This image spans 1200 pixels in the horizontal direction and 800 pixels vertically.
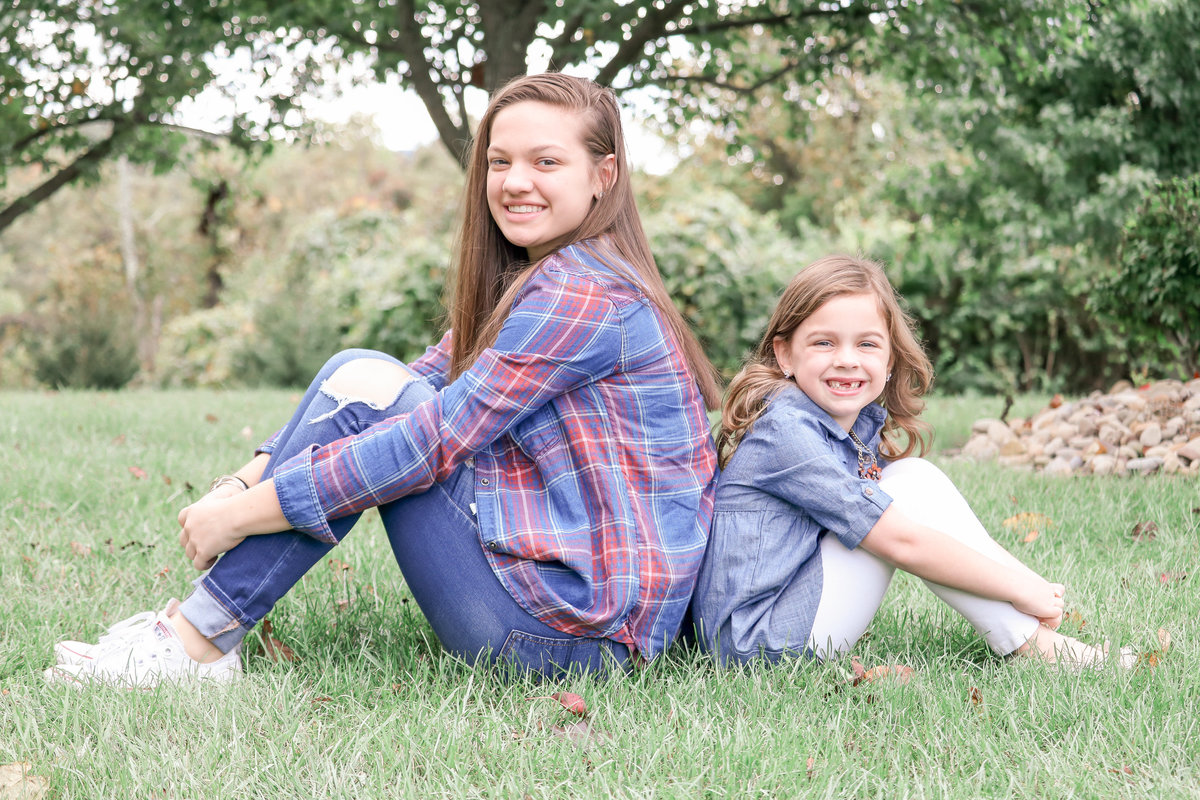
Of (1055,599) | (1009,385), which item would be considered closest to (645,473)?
(1055,599)

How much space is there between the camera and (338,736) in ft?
5.86

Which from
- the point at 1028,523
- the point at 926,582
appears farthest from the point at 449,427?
the point at 1028,523

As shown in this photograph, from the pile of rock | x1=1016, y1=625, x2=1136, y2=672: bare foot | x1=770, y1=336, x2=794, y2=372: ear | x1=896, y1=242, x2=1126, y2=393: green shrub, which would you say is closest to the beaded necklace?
x1=770, y1=336, x2=794, y2=372: ear

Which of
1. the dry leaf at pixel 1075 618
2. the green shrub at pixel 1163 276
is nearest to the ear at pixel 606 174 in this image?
the dry leaf at pixel 1075 618

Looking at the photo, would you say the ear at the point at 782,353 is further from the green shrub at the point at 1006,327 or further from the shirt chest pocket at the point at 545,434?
the green shrub at the point at 1006,327

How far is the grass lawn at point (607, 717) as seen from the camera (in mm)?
1631

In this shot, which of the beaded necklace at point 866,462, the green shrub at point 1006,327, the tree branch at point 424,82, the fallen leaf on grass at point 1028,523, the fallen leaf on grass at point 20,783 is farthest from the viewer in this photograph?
the green shrub at point 1006,327

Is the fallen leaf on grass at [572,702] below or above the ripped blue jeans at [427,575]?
below

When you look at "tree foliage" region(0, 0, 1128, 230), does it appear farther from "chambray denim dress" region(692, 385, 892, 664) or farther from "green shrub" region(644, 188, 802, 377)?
"chambray denim dress" region(692, 385, 892, 664)

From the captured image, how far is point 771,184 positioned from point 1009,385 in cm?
1072

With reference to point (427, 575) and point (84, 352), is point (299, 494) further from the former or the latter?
point (84, 352)

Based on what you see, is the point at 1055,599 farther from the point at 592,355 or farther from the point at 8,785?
the point at 8,785

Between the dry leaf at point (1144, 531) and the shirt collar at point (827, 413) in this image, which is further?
the dry leaf at point (1144, 531)

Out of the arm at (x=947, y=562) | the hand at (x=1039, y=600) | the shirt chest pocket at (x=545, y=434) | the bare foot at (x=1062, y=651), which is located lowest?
the bare foot at (x=1062, y=651)
